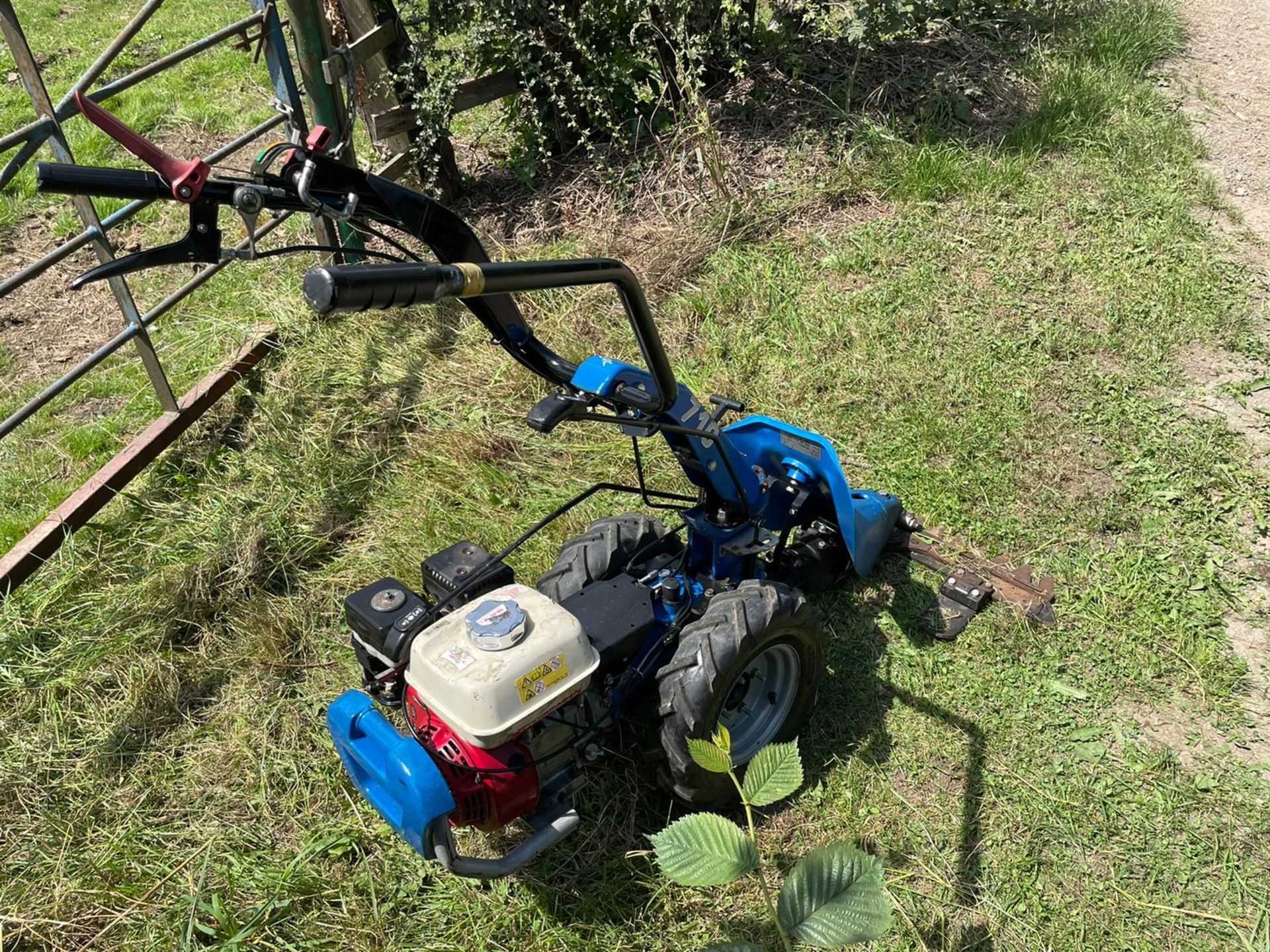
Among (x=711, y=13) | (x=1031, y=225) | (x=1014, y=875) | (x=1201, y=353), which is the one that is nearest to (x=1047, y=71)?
(x=1031, y=225)

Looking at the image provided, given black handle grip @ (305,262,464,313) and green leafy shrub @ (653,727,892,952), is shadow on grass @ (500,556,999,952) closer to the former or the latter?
green leafy shrub @ (653,727,892,952)

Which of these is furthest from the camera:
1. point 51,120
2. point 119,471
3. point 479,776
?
point 119,471

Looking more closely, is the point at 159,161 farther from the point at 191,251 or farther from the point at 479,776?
the point at 479,776

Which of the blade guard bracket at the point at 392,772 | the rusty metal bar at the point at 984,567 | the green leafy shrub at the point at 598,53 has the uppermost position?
the green leafy shrub at the point at 598,53

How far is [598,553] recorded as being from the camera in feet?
10.5

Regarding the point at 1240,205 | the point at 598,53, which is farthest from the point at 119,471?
the point at 1240,205

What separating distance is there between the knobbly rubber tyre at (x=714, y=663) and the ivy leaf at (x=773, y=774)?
0.75 m

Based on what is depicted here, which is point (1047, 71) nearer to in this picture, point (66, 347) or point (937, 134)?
point (937, 134)

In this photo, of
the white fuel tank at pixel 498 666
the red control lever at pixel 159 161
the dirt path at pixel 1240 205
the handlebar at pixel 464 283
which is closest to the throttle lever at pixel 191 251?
the red control lever at pixel 159 161

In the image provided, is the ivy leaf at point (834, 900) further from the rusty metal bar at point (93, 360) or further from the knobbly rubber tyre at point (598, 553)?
the rusty metal bar at point (93, 360)

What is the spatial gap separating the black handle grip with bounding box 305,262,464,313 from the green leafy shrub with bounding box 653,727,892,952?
100cm

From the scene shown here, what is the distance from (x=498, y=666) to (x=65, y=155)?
9.26 feet

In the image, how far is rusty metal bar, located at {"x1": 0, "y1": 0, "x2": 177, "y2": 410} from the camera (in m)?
Answer: 3.44

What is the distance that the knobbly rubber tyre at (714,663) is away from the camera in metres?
2.70
